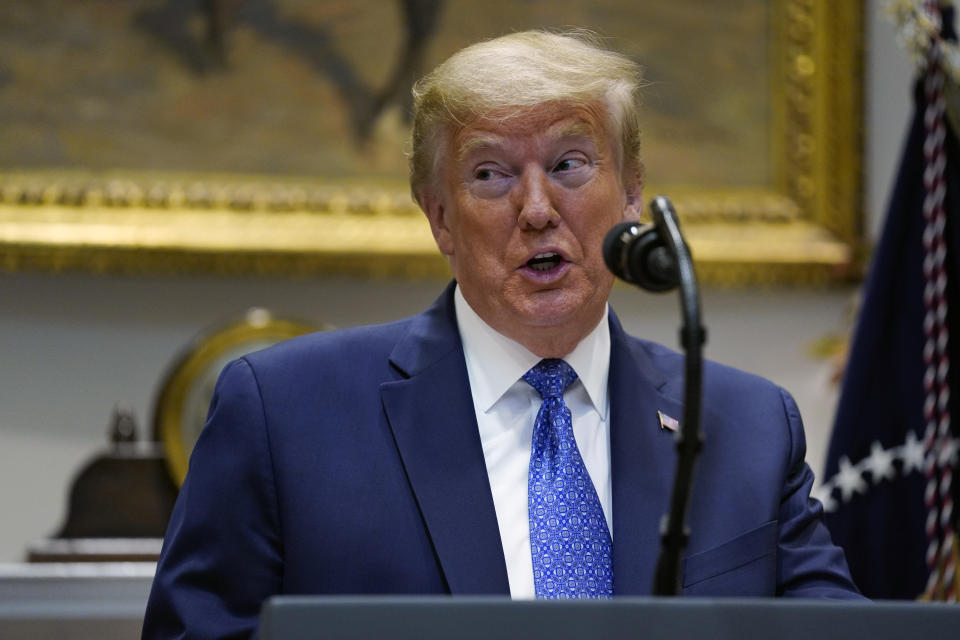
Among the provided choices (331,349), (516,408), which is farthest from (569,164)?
(331,349)

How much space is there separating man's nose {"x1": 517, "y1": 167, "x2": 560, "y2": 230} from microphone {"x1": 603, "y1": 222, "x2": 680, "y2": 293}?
25.6 inches

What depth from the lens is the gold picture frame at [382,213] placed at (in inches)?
157

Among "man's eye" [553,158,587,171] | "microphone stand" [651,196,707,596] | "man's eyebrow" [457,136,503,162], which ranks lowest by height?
"microphone stand" [651,196,707,596]

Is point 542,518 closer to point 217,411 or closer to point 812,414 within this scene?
point 217,411

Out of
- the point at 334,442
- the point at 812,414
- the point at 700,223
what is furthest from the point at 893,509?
the point at 334,442

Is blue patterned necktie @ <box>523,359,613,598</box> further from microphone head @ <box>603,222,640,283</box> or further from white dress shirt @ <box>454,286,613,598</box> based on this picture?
microphone head @ <box>603,222,640,283</box>

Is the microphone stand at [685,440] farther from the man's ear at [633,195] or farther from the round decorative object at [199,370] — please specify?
the round decorative object at [199,370]

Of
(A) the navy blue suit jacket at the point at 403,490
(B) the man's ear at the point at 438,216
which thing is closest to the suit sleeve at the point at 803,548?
(A) the navy blue suit jacket at the point at 403,490

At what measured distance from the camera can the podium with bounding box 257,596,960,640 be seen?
48.1 inches

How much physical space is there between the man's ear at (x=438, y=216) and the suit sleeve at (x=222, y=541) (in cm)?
48

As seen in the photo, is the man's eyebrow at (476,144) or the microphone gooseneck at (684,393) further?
the man's eyebrow at (476,144)

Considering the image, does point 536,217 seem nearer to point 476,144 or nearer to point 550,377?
point 476,144

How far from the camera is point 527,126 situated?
216cm

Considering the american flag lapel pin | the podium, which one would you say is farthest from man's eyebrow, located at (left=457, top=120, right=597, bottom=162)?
the podium
